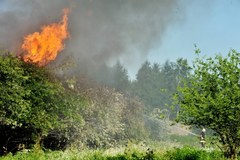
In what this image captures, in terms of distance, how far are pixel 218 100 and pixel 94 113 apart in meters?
17.5

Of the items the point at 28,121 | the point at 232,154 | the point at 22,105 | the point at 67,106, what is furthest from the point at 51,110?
the point at 232,154

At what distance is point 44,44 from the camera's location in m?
30.6

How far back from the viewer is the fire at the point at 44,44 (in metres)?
28.8

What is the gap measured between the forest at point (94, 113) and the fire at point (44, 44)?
5.75 feet

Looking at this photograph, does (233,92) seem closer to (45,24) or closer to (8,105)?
(8,105)

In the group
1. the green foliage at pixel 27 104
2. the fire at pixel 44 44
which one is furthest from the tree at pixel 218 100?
the fire at pixel 44 44

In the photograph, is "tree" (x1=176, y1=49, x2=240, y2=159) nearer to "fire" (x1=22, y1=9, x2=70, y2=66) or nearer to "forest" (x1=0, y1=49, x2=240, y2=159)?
"forest" (x1=0, y1=49, x2=240, y2=159)

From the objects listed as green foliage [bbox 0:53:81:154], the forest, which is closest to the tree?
the forest

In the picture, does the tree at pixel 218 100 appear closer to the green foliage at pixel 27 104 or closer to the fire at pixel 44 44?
the green foliage at pixel 27 104

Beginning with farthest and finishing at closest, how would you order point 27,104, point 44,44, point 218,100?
point 44,44, point 27,104, point 218,100

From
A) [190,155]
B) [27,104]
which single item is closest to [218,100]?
[190,155]

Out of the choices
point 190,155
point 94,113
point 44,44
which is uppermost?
point 44,44

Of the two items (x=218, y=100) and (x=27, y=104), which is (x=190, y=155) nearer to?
(x=218, y=100)

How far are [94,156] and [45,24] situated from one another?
70.8 feet
